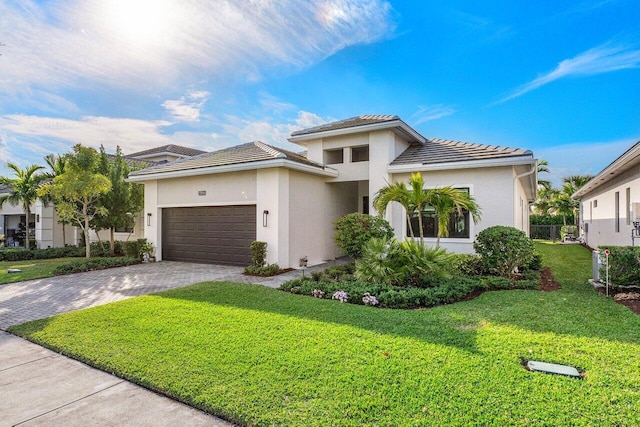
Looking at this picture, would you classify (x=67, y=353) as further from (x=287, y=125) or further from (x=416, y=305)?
(x=287, y=125)

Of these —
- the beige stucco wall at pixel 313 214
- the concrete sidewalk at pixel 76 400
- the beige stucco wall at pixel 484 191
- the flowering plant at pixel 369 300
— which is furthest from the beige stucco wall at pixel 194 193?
the concrete sidewalk at pixel 76 400

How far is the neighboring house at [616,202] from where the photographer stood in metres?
10.5

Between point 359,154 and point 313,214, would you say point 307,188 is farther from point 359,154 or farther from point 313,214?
point 359,154

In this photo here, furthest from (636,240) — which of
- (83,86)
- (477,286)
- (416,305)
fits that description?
(83,86)

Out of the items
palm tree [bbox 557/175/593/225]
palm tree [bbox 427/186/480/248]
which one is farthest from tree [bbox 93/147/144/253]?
palm tree [bbox 557/175/593/225]

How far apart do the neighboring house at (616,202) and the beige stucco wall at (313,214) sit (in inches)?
376

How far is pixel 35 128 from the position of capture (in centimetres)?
1366

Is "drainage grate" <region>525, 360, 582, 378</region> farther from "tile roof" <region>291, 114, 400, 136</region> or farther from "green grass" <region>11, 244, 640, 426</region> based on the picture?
"tile roof" <region>291, 114, 400, 136</region>

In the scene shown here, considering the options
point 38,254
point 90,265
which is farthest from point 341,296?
point 38,254

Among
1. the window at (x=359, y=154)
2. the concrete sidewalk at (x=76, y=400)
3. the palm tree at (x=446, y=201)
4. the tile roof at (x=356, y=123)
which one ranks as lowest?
the concrete sidewalk at (x=76, y=400)

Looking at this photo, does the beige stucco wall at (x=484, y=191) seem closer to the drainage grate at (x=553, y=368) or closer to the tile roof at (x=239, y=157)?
the tile roof at (x=239, y=157)

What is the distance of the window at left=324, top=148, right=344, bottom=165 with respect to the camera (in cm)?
1440

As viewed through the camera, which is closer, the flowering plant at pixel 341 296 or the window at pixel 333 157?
the flowering plant at pixel 341 296

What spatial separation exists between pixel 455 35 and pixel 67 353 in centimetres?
1499
